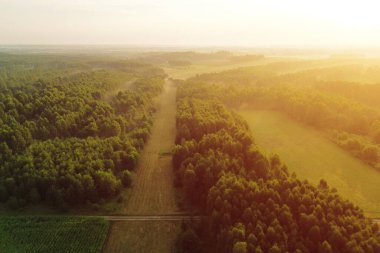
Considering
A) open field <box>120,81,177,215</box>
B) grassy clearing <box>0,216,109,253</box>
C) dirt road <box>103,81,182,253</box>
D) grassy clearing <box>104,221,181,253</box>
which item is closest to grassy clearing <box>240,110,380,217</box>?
open field <box>120,81,177,215</box>

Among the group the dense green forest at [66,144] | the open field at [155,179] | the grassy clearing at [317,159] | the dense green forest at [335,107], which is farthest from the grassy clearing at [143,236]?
the dense green forest at [335,107]

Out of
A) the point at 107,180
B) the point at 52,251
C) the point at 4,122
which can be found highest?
the point at 4,122

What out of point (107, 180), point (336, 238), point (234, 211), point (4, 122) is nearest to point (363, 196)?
point (336, 238)

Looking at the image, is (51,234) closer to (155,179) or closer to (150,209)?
(150,209)

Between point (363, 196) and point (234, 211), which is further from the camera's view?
point (363, 196)

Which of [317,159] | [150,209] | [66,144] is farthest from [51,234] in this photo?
[317,159]

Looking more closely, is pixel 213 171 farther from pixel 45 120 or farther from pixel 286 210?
pixel 45 120

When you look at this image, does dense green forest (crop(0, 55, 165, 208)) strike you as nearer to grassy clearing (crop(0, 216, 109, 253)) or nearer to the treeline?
grassy clearing (crop(0, 216, 109, 253))
